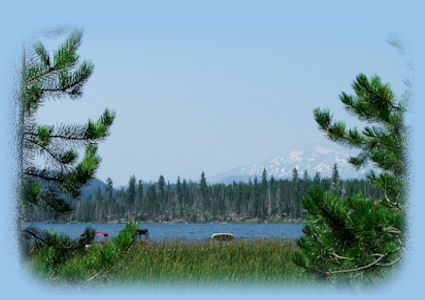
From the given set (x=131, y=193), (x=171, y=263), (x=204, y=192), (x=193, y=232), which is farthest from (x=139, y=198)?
(x=171, y=263)

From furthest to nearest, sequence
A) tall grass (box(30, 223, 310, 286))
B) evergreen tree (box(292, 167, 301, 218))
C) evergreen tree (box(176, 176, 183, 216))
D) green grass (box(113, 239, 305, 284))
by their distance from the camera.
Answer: evergreen tree (box(176, 176, 183, 216))
evergreen tree (box(292, 167, 301, 218))
green grass (box(113, 239, 305, 284))
tall grass (box(30, 223, 310, 286))

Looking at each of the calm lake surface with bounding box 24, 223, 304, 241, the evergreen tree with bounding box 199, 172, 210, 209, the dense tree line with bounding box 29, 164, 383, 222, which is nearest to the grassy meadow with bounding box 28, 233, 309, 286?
the calm lake surface with bounding box 24, 223, 304, 241

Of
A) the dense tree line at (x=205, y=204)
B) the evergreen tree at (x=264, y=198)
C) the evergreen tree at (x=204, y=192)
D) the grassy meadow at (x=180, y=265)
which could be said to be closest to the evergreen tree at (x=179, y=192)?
the dense tree line at (x=205, y=204)

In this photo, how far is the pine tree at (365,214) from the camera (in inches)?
170

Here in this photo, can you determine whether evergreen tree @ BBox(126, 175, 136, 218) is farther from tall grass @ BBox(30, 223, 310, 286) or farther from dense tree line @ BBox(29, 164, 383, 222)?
tall grass @ BBox(30, 223, 310, 286)

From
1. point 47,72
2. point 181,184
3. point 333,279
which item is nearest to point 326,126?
point 333,279

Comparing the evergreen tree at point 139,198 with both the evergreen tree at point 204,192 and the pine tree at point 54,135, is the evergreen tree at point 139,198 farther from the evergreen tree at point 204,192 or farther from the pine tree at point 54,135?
the pine tree at point 54,135

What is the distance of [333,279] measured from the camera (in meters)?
6.32

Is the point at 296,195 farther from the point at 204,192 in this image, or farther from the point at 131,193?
the point at 131,193

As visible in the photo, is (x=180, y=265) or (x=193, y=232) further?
(x=193, y=232)

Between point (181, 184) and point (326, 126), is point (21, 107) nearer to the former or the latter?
point (326, 126)

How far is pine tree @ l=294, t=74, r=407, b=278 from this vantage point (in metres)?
4.32

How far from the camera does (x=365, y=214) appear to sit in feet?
14.0

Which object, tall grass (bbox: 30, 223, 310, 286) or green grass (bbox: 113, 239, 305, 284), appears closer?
tall grass (bbox: 30, 223, 310, 286)
